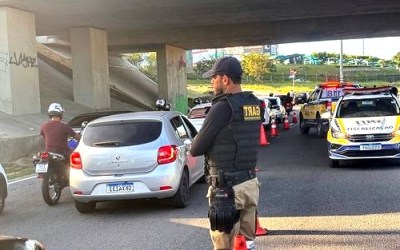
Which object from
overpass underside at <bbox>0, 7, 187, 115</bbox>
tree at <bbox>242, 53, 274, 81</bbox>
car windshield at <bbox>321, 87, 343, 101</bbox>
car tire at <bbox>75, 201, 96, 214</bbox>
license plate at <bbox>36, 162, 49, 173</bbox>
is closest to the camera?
car tire at <bbox>75, 201, 96, 214</bbox>

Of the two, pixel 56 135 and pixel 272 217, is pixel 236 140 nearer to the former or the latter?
pixel 272 217

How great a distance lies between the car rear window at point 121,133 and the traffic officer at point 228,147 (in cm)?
444

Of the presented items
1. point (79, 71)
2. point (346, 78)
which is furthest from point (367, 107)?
point (346, 78)

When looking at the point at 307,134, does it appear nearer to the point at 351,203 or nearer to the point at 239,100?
the point at 351,203

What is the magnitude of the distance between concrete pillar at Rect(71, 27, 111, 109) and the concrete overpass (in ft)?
0.17

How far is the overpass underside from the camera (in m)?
21.7

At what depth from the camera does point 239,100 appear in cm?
400

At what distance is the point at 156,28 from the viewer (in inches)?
1303

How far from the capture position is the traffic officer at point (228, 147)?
3.91 m

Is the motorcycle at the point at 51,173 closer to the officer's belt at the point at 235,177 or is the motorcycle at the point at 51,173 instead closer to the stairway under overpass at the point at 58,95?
the officer's belt at the point at 235,177

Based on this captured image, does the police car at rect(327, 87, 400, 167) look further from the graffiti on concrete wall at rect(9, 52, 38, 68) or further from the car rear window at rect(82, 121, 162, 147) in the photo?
the graffiti on concrete wall at rect(9, 52, 38, 68)

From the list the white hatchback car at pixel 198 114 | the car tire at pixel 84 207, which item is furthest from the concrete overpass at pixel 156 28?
the car tire at pixel 84 207

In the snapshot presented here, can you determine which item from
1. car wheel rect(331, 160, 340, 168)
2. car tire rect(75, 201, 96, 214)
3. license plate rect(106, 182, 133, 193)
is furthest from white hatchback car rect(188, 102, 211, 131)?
license plate rect(106, 182, 133, 193)

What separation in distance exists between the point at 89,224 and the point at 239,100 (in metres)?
4.62
